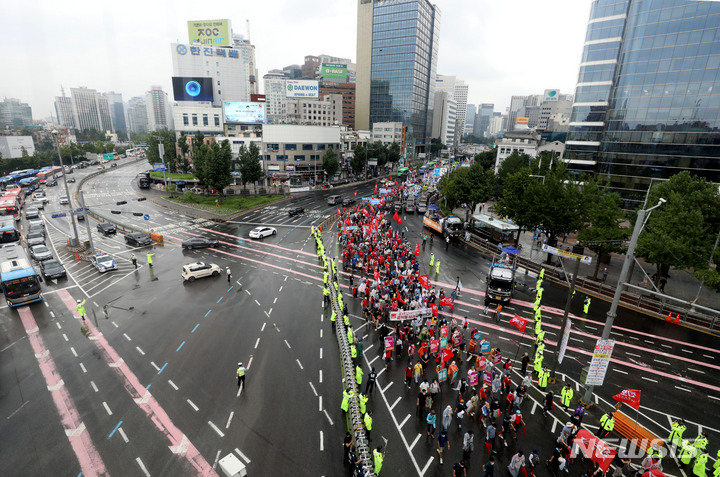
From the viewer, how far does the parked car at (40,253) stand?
119 ft

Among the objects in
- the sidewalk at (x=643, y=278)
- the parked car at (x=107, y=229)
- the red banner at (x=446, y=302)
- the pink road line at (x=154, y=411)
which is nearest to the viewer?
the pink road line at (x=154, y=411)

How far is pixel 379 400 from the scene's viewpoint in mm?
17828

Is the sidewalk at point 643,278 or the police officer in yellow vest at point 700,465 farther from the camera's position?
the sidewalk at point 643,278

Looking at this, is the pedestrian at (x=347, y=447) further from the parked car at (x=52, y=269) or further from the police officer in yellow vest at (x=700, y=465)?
the parked car at (x=52, y=269)

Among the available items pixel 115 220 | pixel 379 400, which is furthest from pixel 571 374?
pixel 115 220

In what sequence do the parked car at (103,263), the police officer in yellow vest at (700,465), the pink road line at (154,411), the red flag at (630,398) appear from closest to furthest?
the police officer in yellow vest at (700,465), the pink road line at (154,411), the red flag at (630,398), the parked car at (103,263)

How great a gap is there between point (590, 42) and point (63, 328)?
8152 centimetres

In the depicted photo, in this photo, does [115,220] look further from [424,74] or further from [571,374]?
[424,74]

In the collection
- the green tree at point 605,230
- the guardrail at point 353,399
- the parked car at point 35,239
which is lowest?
the parked car at point 35,239

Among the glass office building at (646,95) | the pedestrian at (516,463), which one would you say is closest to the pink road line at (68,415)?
the pedestrian at (516,463)

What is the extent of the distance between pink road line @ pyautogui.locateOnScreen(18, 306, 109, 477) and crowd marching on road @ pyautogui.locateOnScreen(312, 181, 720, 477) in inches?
408

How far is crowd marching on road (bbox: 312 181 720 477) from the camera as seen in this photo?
14.0m

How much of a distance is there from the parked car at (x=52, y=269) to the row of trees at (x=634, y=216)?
159 feet

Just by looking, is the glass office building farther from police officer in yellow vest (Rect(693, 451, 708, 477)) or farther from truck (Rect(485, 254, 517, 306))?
police officer in yellow vest (Rect(693, 451, 708, 477))
